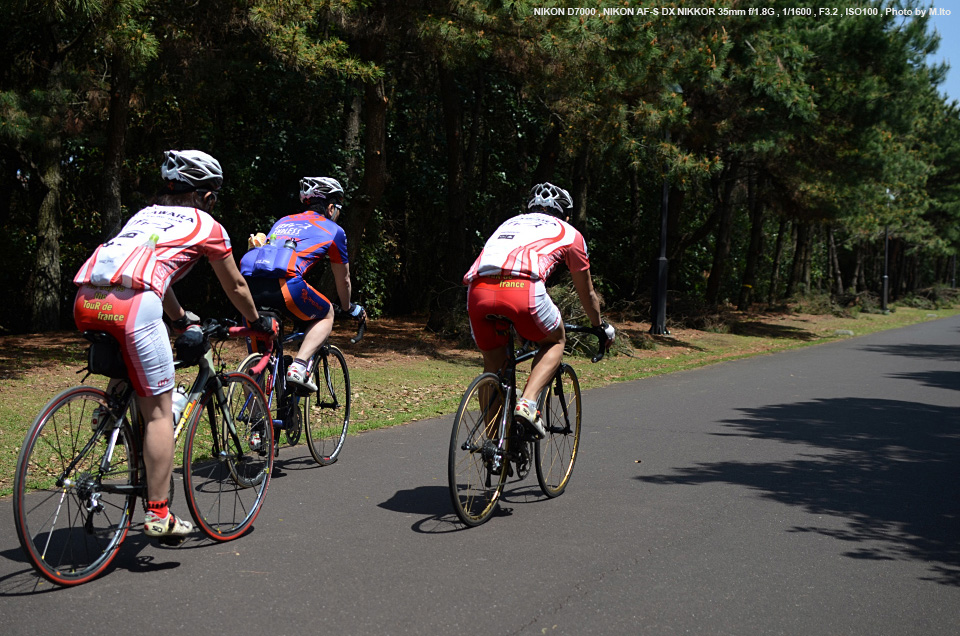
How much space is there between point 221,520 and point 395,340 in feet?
37.8

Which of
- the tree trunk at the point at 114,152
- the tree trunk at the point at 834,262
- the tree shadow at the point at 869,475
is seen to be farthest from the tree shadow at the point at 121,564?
the tree trunk at the point at 834,262

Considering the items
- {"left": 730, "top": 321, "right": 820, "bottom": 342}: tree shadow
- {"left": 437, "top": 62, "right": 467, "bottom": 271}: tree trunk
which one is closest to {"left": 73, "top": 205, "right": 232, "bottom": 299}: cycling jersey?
{"left": 437, "top": 62, "right": 467, "bottom": 271}: tree trunk

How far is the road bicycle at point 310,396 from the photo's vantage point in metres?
6.07

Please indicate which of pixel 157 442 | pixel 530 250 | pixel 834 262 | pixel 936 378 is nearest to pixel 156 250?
pixel 157 442

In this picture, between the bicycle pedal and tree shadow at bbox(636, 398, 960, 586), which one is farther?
tree shadow at bbox(636, 398, 960, 586)

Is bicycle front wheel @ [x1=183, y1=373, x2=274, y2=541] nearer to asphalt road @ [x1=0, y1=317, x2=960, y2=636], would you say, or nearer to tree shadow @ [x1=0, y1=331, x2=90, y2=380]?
asphalt road @ [x1=0, y1=317, x2=960, y2=636]

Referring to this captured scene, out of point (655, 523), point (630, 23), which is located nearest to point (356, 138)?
point (630, 23)

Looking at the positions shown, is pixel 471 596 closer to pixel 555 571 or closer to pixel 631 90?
pixel 555 571

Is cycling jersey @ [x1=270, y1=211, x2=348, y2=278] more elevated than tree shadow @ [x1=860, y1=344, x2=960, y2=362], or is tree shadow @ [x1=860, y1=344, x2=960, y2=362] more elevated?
cycling jersey @ [x1=270, y1=211, x2=348, y2=278]

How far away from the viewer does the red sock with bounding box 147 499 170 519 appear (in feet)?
13.9

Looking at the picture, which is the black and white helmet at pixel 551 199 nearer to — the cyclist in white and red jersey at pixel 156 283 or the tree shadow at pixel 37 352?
the cyclist in white and red jersey at pixel 156 283

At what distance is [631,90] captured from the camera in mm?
16328

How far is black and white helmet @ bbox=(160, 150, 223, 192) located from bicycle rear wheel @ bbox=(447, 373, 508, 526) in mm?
1736

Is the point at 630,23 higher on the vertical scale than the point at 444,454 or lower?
higher
